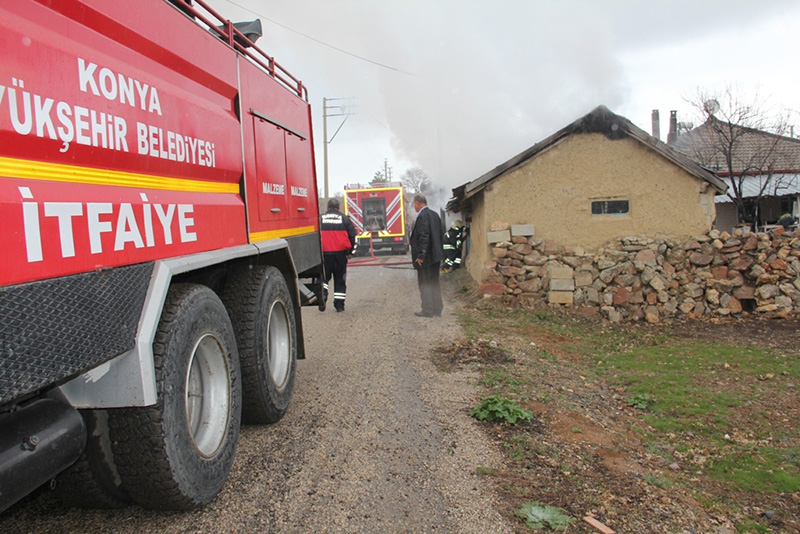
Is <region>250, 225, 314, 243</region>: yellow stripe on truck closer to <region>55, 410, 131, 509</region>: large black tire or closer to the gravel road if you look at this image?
the gravel road

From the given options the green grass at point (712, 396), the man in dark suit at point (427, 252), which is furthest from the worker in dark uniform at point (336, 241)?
the green grass at point (712, 396)

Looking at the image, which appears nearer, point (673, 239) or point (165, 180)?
point (165, 180)

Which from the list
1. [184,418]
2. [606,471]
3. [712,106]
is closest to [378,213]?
[712,106]

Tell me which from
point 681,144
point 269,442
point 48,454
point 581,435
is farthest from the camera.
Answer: point 681,144

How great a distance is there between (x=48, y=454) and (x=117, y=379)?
0.33 meters

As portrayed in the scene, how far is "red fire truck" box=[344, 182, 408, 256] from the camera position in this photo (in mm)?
23312

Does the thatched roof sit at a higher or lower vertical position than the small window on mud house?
higher

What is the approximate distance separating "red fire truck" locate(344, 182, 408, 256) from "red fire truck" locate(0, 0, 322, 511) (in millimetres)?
19429

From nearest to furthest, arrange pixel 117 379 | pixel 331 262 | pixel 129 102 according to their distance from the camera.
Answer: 1. pixel 117 379
2. pixel 129 102
3. pixel 331 262

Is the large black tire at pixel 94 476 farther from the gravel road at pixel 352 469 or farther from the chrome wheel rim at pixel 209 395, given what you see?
the chrome wheel rim at pixel 209 395

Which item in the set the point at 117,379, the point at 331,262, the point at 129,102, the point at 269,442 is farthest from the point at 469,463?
the point at 331,262

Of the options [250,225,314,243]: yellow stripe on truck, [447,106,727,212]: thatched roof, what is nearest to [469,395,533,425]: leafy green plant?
[250,225,314,243]: yellow stripe on truck

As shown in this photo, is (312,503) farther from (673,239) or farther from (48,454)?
(673,239)

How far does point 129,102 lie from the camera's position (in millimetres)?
2359
